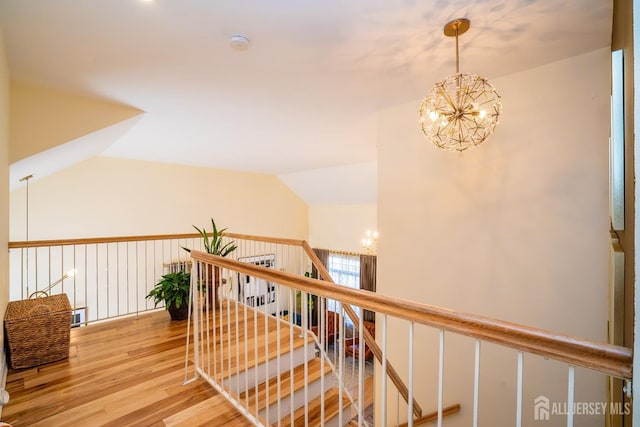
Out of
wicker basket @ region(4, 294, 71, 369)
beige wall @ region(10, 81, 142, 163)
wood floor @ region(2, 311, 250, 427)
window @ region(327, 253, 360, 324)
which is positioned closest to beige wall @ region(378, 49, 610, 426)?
wood floor @ region(2, 311, 250, 427)

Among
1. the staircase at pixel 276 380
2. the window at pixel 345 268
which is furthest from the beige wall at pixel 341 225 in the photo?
the staircase at pixel 276 380

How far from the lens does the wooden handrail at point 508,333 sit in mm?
668

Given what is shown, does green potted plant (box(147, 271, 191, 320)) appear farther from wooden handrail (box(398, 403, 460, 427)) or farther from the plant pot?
wooden handrail (box(398, 403, 460, 427))

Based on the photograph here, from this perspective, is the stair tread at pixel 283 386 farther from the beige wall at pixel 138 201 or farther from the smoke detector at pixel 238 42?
the beige wall at pixel 138 201

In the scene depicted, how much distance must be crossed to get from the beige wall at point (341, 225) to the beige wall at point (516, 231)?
491cm

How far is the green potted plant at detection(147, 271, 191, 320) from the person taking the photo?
3.57 meters

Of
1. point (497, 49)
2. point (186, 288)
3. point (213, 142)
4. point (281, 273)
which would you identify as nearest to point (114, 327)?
point (186, 288)

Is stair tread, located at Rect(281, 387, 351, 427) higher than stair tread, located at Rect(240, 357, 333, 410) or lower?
lower

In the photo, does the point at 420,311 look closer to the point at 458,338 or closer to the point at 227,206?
the point at 458,338

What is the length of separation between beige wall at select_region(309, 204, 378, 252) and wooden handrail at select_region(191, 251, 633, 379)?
668cm

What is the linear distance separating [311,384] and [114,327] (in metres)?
2.41

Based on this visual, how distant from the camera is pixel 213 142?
4352mm

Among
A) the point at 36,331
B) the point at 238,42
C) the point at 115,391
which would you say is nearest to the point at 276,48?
the point at 238,42

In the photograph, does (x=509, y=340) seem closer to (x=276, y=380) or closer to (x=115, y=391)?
(x=276, y=380)
